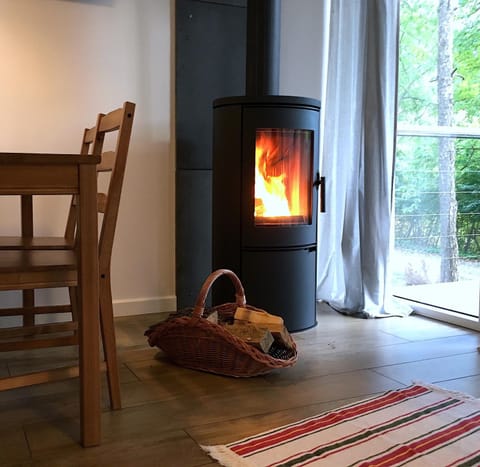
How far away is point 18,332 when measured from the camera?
207 centimetres

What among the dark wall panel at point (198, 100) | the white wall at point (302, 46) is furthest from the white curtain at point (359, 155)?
the dark wall panel at point (198, 100)

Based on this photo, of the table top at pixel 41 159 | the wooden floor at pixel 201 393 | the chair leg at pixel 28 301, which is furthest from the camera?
the chair leg at pixel 28 301

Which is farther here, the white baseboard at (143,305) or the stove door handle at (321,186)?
the white baseboard at (143,305)

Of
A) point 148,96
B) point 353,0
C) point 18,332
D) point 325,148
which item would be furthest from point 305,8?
point 18,332

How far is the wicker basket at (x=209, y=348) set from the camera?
2.01 m

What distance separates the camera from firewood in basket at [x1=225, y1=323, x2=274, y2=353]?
6.72ft

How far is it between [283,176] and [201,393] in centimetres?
110

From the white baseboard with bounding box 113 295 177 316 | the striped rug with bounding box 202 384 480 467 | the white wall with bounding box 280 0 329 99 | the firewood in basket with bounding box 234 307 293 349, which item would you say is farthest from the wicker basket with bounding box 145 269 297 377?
the white wall with bounding box 280 0 329 99

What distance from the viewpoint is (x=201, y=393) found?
6.33ft

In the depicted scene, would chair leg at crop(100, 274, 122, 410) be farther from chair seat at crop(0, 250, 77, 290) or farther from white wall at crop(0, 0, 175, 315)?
white wall at crop(0, 0, 175, 315)

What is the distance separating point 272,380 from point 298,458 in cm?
57

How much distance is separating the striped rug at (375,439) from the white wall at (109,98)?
1.47 meters

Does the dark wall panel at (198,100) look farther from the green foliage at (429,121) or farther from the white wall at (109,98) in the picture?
the green foliage at (429,121)

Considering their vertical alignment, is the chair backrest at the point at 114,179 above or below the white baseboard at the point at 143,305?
above
